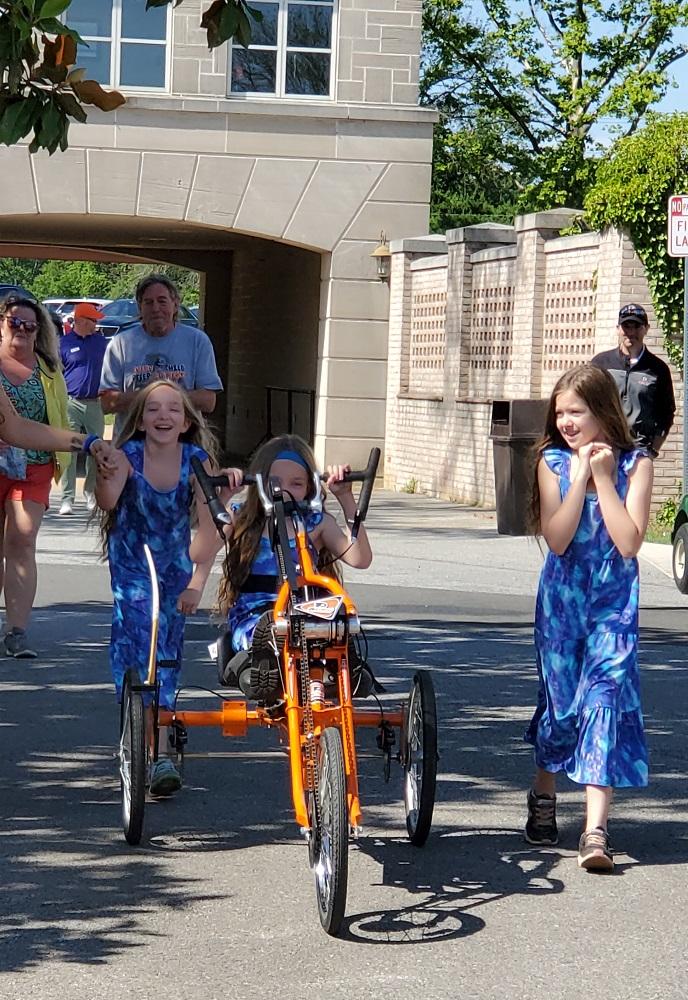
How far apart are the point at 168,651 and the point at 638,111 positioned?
118 feet

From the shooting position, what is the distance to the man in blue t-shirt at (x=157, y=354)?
9.05 metres

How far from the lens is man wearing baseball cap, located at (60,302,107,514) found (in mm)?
17156

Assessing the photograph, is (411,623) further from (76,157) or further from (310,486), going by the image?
(76,157)

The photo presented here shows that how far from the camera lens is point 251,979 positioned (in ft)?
14.8

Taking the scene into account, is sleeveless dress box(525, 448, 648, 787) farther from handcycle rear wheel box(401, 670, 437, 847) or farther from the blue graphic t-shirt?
the blue graphic t-shirt

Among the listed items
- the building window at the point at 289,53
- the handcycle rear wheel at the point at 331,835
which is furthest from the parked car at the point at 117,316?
the handcycle rear wheel at the point at 331,835

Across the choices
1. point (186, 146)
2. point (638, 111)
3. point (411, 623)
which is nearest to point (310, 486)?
point (411, 623)

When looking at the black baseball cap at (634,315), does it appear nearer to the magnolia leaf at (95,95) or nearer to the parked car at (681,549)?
the parked car at (681,549)

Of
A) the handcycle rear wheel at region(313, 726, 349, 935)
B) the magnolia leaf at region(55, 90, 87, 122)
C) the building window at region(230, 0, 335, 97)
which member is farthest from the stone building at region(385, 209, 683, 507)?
the handcycle rear wheel at region(313, 726, 349, 935)

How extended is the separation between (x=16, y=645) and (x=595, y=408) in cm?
457

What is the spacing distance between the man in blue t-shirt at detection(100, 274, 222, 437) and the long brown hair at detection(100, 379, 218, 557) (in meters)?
2.37

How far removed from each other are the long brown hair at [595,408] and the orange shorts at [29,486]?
4161 mm

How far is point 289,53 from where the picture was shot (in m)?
22.7

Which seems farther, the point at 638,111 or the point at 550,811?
the point at 638,111
